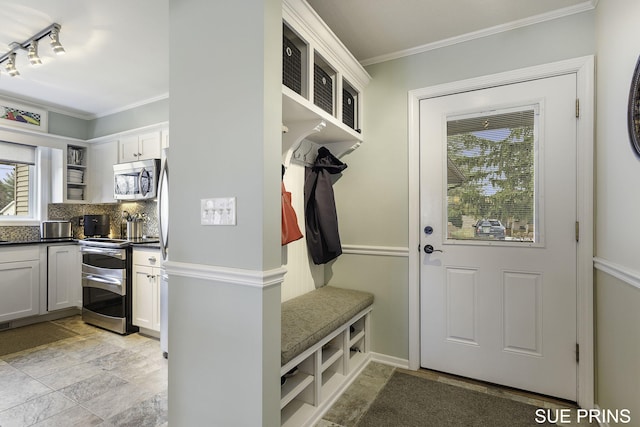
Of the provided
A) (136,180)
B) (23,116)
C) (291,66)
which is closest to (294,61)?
(291,66)

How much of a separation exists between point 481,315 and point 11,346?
4044 millimetres

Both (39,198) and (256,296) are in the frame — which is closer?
(256,296)

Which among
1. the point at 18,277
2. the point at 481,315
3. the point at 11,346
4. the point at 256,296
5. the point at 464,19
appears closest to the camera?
the point at 256,296

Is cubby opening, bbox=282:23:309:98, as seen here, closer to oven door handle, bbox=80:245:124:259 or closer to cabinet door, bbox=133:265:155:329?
cabinet door, bbox=133:265:155:329

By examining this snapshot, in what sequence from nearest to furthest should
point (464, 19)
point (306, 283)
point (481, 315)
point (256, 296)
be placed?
point (256, 296) < point (464, 19) < point (481, 315) < point (306, 283)

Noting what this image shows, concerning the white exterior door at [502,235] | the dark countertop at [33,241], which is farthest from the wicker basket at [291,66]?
the dark countertop at [33,241]

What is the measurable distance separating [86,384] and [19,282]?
6.41 feet

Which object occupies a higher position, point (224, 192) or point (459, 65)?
point (459, 65)

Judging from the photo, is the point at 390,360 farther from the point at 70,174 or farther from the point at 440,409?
the point at 70,174

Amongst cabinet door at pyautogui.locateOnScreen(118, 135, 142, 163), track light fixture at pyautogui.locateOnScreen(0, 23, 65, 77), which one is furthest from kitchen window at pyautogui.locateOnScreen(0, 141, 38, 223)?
track light fixture at pyautogui.locateOnScreen(0, 23, 65, 77)

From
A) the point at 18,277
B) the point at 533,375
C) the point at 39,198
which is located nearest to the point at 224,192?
the point at 533,375

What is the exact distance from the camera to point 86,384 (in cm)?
221

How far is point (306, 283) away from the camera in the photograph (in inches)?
100

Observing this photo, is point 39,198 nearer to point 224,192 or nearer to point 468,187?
point 224,192
